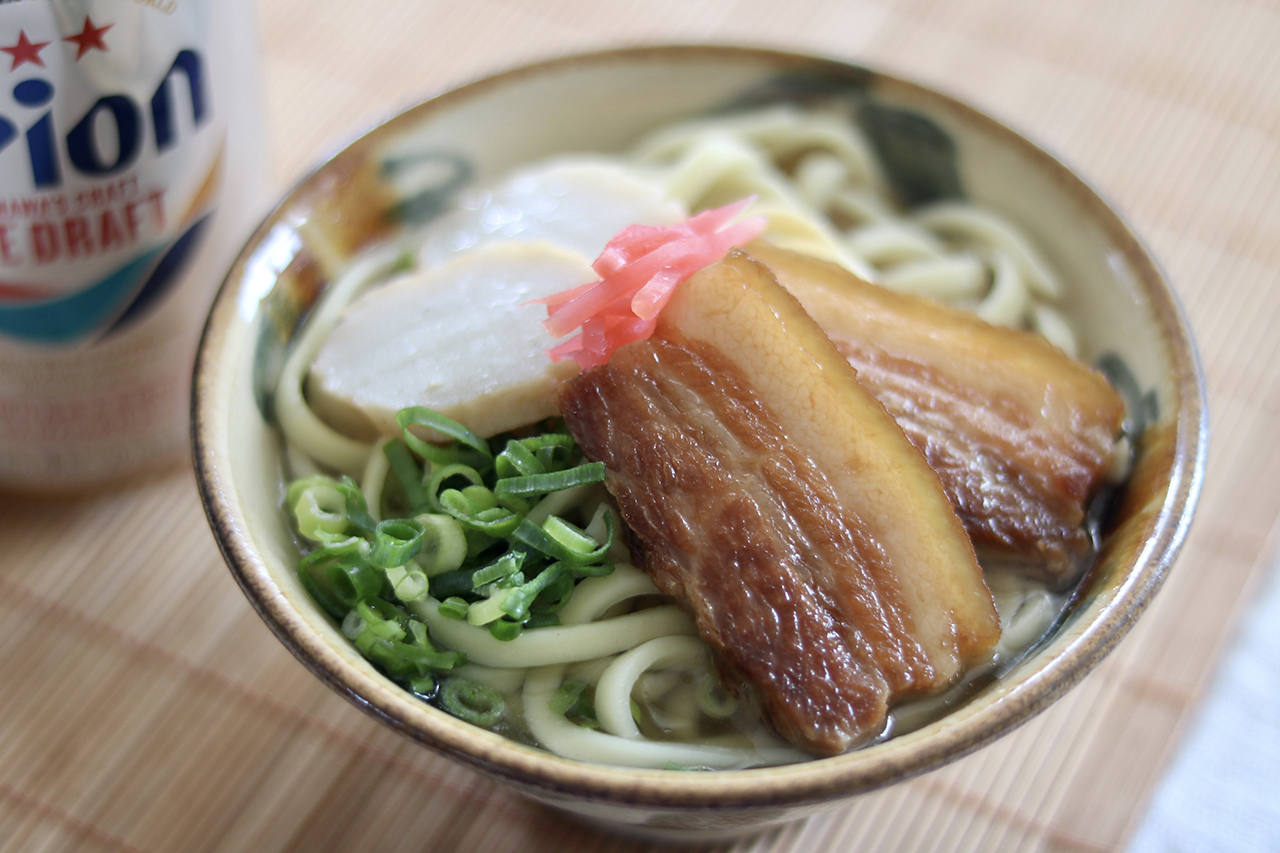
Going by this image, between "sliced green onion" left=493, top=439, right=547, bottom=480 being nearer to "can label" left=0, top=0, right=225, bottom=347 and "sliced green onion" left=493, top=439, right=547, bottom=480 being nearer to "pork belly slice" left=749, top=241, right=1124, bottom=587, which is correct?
"pork belly slice" left=749, top=241, right=1124, bottom=587

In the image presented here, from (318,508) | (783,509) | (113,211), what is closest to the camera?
(783,509)

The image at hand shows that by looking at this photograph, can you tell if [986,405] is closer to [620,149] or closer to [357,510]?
[357,510]

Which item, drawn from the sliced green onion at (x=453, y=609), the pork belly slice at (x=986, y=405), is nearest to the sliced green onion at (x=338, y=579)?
the sliced green onion at (x=453, y=609)

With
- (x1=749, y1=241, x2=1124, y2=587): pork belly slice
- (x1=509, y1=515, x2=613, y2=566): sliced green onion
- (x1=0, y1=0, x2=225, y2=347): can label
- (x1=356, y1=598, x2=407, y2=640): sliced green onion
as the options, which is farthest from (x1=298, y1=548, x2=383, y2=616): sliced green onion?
(x1=749, y1=241, x2=1124, y2=587): pork belly slice

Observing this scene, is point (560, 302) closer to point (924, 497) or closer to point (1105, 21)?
point (924, 497)

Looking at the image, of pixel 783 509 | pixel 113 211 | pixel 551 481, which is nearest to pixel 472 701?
pixel 551 481

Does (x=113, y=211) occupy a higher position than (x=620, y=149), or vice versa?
(x=113, y=211)
